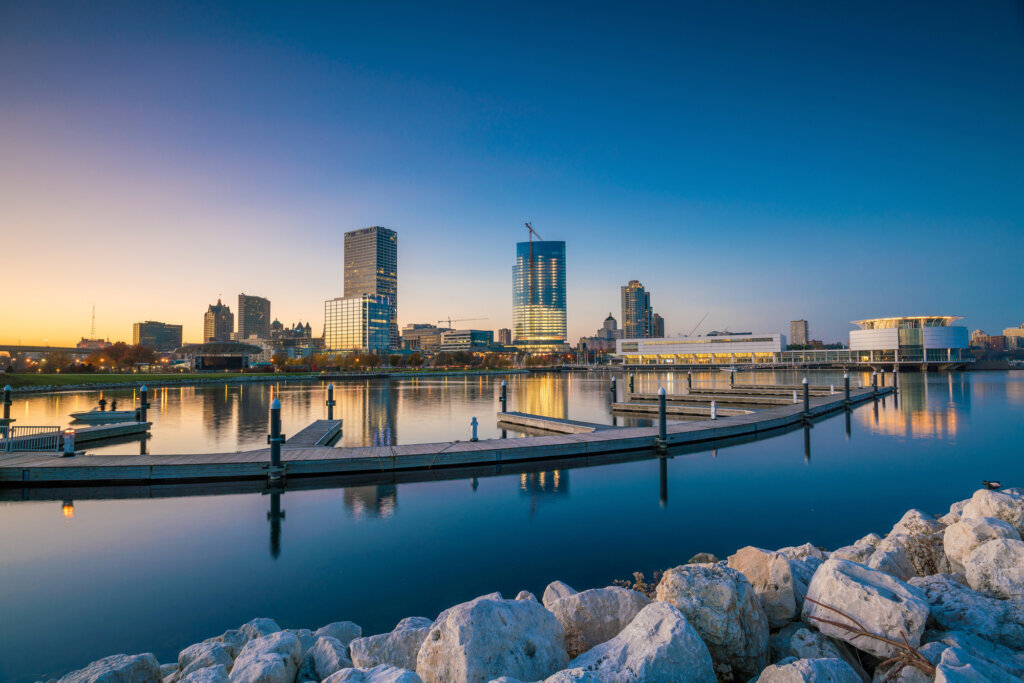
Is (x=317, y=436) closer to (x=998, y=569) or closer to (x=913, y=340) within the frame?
(x=998, y=569)

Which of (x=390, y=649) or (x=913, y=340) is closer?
(x=390, y=649)

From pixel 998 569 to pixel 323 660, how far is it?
25.9 ft

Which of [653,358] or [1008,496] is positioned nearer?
[1008,496]

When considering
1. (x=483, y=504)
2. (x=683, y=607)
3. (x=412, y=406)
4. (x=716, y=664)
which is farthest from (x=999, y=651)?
(x=412, y=406)

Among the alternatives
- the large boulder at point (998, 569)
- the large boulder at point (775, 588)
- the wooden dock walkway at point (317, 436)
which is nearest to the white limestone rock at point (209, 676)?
the large boulder at point (775, 588)

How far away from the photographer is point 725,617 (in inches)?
195

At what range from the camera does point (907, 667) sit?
4465 mm

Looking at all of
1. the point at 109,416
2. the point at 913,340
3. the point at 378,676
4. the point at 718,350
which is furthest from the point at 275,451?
the point at 718,350

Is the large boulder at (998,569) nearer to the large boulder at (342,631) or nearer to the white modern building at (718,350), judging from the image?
the large boulder at (342,631)

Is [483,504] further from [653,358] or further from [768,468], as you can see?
[653,358]

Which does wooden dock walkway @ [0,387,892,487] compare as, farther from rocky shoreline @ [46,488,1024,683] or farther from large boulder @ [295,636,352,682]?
large boulder @ [295,636,352,682]

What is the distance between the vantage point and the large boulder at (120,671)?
505cm

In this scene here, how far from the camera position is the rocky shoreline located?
14.4ft

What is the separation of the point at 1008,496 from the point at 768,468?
11.4 m
